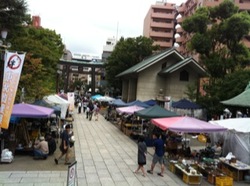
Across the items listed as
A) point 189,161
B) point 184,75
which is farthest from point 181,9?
point 189,161

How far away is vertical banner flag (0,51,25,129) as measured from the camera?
991 centimetres

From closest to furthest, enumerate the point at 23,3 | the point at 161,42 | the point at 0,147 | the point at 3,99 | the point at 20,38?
the point at 3,99, the point at 0,147, the point at 23,3, the point at 20,38, the point at 161,42

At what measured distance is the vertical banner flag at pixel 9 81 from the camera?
9906 mm

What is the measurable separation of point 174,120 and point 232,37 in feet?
60.8

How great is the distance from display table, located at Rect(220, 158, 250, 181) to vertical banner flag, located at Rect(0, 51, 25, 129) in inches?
352

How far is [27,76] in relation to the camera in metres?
23.3

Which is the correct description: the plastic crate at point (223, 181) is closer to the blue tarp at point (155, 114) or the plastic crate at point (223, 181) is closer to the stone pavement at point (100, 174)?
the stone pavement at point (100, 174)

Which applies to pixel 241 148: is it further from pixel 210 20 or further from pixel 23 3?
pixel 210 20

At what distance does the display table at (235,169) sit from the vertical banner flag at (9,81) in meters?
8.95

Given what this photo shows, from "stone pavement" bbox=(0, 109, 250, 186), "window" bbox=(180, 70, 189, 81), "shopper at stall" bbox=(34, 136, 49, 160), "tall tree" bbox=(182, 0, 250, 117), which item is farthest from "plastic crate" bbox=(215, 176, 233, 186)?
"window" bbox=(180, 70, 189, 81)

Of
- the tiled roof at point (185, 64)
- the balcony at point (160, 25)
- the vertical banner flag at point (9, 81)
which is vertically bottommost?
the vertical banner flag at point (9, 81)

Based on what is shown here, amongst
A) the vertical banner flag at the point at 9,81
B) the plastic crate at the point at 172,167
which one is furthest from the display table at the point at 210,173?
the vertical banner flag at the point at 9,81

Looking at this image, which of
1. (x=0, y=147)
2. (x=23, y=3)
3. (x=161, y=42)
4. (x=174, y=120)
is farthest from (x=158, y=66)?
(x=161, y=42)

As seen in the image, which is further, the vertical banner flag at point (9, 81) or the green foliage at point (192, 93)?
the green foliage at point (192, 93)
